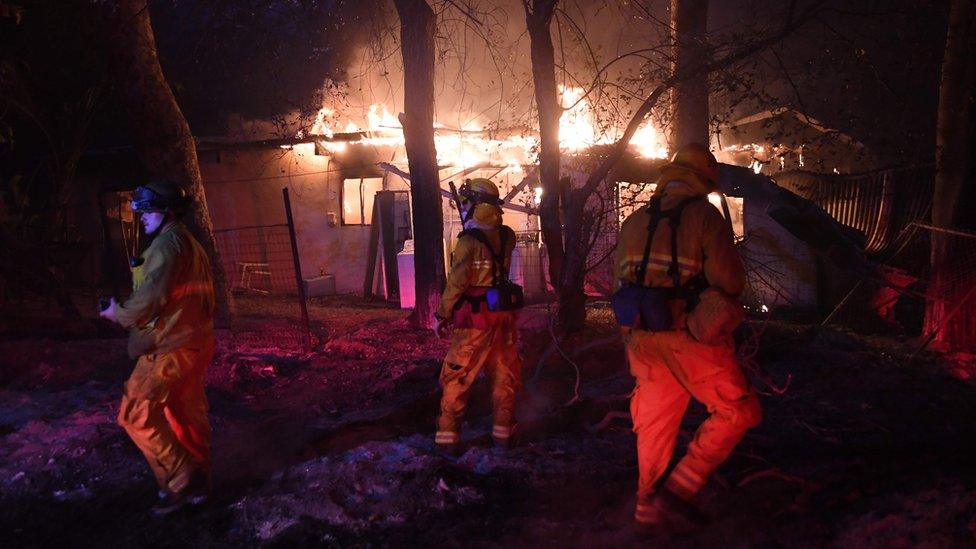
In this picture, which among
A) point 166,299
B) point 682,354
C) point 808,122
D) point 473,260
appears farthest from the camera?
point 808,122

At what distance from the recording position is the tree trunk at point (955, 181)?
6898 millimetres

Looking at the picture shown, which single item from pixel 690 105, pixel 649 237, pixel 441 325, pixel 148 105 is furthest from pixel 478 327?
pixel 690 105

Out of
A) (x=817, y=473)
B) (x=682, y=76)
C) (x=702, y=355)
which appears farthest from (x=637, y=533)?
(x=682, y=76)

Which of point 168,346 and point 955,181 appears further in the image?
point 955,181

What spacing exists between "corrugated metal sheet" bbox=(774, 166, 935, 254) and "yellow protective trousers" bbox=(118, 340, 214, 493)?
10622 mm

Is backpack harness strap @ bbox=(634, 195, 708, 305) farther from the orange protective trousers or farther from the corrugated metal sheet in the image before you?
the corrugated metal sheet

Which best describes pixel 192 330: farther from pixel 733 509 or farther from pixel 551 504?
pixel 733 509

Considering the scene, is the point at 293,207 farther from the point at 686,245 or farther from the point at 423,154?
the point at 686,245

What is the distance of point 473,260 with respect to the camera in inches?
188

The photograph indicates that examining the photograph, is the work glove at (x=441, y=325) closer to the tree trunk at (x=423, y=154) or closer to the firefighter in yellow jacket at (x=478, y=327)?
the firefighter in yellow jacket at (x=478, y=327)

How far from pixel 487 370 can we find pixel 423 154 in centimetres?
517

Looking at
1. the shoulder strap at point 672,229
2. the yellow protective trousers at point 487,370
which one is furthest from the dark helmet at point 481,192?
the shoulder strap at point 672,229

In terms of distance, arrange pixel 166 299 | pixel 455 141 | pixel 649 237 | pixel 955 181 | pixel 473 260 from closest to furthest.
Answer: pixel 649 237 → pixel 166 299 → pixel 473 260 → pixel 955 181 → pixel 455 141

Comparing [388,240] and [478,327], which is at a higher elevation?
[388,240]
